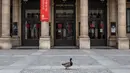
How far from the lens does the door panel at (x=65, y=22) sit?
34562 millimetres

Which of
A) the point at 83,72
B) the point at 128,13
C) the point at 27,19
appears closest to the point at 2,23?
the point at 27,19

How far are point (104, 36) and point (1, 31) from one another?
443 inches

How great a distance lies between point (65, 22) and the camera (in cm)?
3481

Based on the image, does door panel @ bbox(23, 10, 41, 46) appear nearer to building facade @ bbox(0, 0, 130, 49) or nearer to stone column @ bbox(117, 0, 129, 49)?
building facade @ bbox(0, 0, 130, 49)

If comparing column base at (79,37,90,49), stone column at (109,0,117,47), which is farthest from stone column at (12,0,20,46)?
stone column at (109,0,117,47)

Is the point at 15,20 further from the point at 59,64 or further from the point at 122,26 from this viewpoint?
→ the point at 59,64

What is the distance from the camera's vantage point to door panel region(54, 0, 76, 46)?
3456cm

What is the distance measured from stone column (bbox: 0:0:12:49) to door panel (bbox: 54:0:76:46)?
614 cm

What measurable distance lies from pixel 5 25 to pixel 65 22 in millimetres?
7427

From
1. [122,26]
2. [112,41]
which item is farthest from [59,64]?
[112,41]

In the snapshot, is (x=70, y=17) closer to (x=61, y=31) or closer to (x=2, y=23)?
(x=61, y=31)

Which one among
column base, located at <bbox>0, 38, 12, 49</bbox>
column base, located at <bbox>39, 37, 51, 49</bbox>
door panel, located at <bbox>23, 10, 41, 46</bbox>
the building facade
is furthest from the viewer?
door panel, located at <bbox>23, 10, 41, 46</bbox>

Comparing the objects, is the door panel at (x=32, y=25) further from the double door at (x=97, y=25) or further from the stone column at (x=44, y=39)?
the double door at (x=97, y=25)

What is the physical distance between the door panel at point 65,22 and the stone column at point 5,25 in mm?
6139
